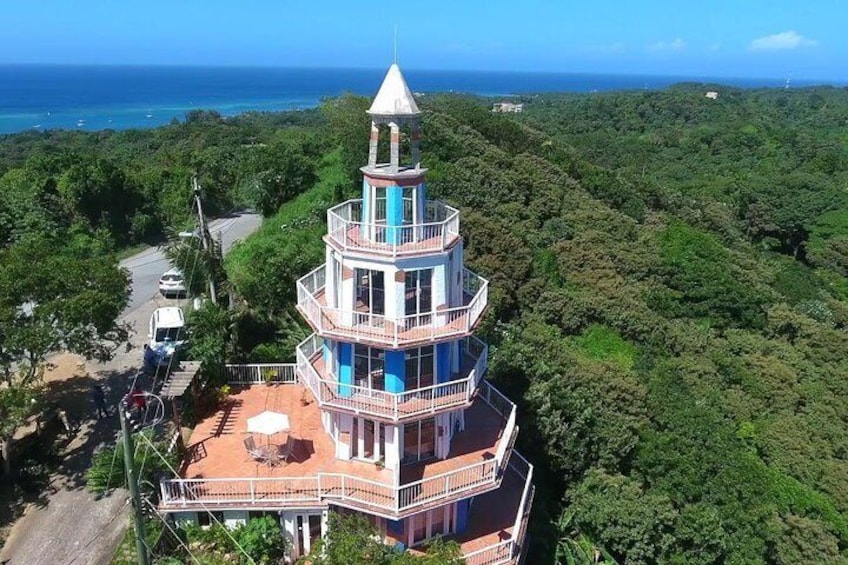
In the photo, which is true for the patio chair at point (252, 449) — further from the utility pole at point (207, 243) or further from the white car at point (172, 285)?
the white car at point (172, 285)

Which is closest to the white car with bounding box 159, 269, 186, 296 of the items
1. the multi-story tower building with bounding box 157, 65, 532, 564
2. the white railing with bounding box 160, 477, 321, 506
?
the multi-story tower building with bounding box 157, 65, 532, 564

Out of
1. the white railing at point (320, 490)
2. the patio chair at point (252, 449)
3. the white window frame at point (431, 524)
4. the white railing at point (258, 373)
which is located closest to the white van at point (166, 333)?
the white railing at point (258, 373)

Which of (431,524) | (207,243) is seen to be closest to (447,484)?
(431,524)

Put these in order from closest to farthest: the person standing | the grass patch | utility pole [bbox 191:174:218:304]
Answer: the person standing < utility pole [bbox 191:174:218:304] < the grass patch

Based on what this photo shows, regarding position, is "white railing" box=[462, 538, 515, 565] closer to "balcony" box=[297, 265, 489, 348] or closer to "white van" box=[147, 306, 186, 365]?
"balcony" box=[297, 265, 489, 348]

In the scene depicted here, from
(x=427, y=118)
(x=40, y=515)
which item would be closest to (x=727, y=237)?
(x=427, y=118)

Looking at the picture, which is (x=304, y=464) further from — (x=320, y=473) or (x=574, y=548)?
(x=574, y=548)

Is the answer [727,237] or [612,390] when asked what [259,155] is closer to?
[612,390]
